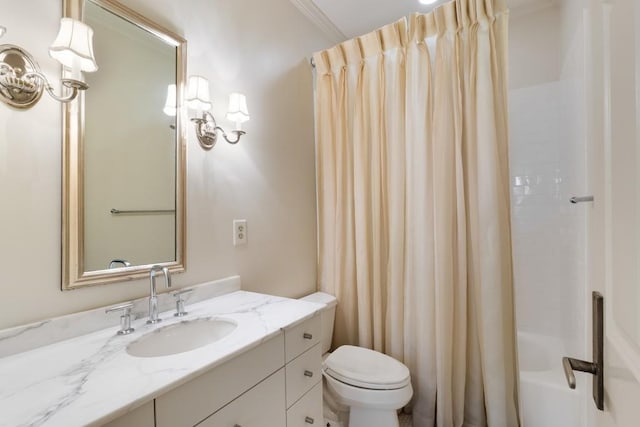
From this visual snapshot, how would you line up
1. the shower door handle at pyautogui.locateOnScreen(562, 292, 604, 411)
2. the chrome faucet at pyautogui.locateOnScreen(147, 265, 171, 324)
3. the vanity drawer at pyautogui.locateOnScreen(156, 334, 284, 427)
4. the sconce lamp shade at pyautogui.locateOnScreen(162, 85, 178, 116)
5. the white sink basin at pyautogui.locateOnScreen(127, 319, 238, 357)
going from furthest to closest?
the sconce lamp shade at pyautogui.locateOnScreen(162, 85, 178, 116), the chrome faucet at pyautogui.locateOnScreen(147, 265, 171, 324), the white sink basin at pyautogui.locateOnScreen(127, 319, 238, 357), the vanity drawer at pyautogui.locateOnScreen(156, 334, 284, 427), the shower door handle at pyautogui.locateOnScreen(562, 292, 604, 411)

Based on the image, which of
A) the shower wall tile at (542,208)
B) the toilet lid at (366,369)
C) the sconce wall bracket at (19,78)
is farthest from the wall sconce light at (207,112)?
the shower wall tile at (542,208)

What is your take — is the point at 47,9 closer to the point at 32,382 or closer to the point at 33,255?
the point at 33,255

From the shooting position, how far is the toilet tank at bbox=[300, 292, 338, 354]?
185 centimetres

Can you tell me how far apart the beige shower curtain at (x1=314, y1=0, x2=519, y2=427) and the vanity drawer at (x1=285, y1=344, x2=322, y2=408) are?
2.40ft

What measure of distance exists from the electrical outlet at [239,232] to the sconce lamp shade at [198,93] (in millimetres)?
567

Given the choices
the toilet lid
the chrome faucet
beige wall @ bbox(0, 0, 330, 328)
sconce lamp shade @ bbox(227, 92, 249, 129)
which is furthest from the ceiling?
the toilet lid

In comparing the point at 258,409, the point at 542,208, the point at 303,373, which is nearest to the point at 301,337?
the point at 303,373

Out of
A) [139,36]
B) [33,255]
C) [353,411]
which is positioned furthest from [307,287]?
[139,36]

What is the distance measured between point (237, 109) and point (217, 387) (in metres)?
1.19

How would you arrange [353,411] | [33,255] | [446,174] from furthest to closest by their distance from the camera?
[446,174] → [353,411] → [33,255]

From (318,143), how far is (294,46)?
65cm

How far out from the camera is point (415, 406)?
1.67 meters

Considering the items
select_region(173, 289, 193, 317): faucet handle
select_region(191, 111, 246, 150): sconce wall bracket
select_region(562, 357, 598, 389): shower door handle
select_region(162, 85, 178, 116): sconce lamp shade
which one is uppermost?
select_region(162, 85, 178, 116): sconce lamp shade

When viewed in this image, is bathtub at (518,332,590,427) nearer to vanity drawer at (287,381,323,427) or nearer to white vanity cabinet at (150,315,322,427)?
vanity drawer at (287,381,323,427)
